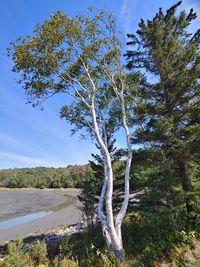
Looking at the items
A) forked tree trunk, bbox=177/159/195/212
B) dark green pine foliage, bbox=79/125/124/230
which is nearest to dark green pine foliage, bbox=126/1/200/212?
forked tree trunk, bbox=177/159/195/212

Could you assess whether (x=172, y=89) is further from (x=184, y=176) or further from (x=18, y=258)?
(x=18, y=258)

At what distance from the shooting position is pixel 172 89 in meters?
13.5

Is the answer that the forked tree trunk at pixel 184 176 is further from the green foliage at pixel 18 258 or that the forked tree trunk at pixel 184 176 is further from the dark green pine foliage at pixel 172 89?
Result: the green foliage at pixel 18 258

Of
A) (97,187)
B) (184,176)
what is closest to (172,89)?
(184,176)

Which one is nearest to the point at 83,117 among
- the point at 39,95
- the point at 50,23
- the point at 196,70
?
the point at 39,95

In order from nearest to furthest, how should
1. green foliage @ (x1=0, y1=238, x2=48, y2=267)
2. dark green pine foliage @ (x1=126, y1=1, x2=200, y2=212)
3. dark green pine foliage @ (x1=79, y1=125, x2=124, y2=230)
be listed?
green foliage @ (x1=0, y1=238, x2=48, y2=267), dark green pine foliage @ (x1=126, y1=1, x2=200, y2=212), dark green pine foliage @ (x1=79, y1=125, x2=124, y2=230)

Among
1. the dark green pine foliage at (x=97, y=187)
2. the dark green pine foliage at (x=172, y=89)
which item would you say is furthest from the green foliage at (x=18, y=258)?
the dark green pine foliage at (x=97, y=187)

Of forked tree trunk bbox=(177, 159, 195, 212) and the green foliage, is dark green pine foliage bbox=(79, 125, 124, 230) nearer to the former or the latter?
forked tree trunk bbox=(177, 159, 195, 212)

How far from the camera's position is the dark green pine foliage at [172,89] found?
1216 centimetres

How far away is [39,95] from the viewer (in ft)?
45.1

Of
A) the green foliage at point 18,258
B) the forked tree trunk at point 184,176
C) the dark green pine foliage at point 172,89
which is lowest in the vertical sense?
the green foliage at point 18,258

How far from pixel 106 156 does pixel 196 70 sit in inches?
240

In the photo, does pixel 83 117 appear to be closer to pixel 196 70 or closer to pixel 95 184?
pixel 196 70

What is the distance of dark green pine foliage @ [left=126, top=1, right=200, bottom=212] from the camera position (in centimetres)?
1216
